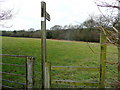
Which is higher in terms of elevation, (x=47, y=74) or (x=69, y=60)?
(x=47, y=74)

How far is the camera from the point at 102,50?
8.22 ft

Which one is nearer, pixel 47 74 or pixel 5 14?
pixel 47 74

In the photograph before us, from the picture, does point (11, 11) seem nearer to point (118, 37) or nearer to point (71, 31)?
point (118, 37)

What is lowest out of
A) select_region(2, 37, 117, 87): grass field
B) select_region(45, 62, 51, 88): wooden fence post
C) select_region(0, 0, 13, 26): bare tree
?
select_region(2, 37, 117, 87): grass field

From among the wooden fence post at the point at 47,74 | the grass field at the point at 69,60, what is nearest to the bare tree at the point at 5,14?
the grass field at the point at 69,60

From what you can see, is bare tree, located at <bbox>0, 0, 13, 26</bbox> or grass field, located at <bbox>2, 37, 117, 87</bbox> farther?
bare tree, located at <bbox>0, 0, 13, 26</bbox>

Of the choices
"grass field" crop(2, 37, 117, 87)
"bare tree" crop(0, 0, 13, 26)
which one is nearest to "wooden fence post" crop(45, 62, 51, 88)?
"grass field" crop(2, 37, 117, 87)

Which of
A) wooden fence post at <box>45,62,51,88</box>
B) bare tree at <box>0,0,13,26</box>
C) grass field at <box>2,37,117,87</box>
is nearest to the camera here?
wooden fence post at <box>45,62,51,88</box>

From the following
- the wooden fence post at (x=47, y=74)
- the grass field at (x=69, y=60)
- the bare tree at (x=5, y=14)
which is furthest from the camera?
the bare tree at (x=5, y=14)

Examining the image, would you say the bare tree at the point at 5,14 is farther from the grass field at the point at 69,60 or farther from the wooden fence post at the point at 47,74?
the wooden fence post at the point at 47,74

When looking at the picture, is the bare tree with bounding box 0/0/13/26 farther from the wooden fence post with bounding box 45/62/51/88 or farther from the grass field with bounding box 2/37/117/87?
the wooden fence post with bounding box 45/62/51/88

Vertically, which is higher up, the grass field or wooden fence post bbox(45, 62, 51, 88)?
wooden fence post bbox(45, 62, 51, 88)

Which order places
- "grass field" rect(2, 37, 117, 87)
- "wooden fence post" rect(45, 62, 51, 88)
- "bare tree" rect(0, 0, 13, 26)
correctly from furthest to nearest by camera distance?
1. "bare tree" rect(0, 0, 13, 26)
2. "grass field" rect(2, 37, 117, 87)
3. "wooden fence post" rect(45, 62, 51, 88)

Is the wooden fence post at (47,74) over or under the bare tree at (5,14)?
under
